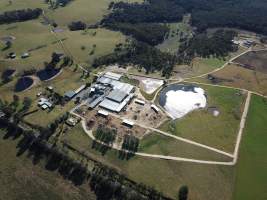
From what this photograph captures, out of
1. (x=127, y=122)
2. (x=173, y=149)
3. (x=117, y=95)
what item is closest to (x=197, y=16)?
(x=117, y=95)

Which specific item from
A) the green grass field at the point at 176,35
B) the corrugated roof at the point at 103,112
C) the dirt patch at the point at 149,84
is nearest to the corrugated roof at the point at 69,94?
the corrugated roof at the point at 103,112

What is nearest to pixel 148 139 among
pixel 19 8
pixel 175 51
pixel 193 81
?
pixel 193 81

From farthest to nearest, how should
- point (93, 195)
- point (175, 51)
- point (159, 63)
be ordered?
1. point (175, 51)
2. point (159, 63)
3. point (93, 195)

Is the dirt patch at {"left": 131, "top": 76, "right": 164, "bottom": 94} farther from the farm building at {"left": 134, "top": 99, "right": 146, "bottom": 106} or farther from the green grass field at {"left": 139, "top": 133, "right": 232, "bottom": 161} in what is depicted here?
Result: the green grass field at {"left": 139, "top": 133, "right": 232, "bottom": 161}

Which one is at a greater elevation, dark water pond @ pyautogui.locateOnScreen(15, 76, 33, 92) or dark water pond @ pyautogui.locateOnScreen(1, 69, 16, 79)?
dark water pond @ pyautogui.locateOnScreen(1, 69, 16, 79)

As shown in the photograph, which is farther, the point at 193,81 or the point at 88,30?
the point at 88,30

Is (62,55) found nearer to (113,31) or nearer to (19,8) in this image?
(113,31)

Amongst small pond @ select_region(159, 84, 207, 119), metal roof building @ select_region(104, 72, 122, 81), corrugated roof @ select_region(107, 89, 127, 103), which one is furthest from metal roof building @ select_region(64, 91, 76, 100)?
small pond @ select_region(159, 84, 207, 119)
